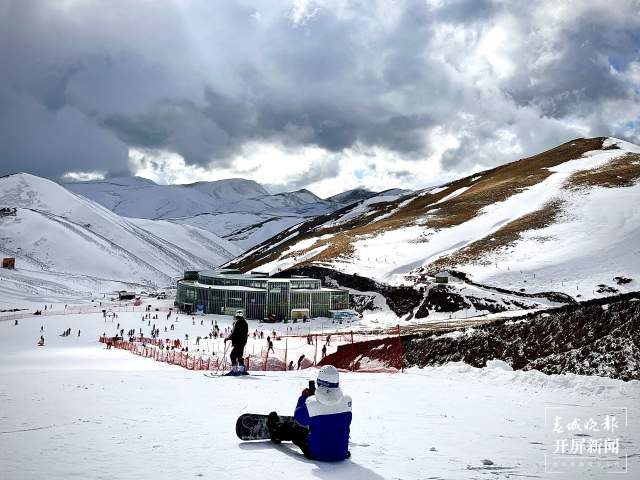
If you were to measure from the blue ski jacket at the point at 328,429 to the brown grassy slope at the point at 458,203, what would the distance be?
101 metres

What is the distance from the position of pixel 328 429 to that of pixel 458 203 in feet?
447

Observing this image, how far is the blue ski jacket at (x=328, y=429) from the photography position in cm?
738

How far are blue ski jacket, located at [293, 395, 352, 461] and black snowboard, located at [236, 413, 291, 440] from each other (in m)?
1.07

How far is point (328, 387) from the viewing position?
24.3ft

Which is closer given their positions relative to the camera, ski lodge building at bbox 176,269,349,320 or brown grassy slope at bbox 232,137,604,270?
ski lodge building at bbox 176,269,349,320

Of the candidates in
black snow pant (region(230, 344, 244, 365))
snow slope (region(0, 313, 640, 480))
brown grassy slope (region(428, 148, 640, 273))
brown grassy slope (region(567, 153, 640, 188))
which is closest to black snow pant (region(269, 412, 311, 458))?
snow slope (region(0, 313, 640, 480))

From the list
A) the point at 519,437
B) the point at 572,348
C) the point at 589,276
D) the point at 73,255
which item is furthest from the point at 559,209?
Result: the point at 73,255

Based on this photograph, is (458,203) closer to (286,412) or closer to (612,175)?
(612,175)

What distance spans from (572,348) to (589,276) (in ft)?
224

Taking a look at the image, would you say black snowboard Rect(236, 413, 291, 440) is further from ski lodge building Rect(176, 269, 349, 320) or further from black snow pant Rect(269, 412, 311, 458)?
ski lodge building Rect(176, 269, 349, 320)

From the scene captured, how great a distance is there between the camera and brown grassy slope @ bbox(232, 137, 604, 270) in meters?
124

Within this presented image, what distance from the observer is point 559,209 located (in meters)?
108

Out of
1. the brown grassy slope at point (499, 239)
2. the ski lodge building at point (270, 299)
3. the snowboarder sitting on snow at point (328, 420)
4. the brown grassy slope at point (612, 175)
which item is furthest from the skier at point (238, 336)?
the brown grassy slope at point (612, 175)

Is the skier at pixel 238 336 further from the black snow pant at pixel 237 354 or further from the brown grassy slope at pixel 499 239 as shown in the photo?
the brown grassy slope at pixel 499 239
